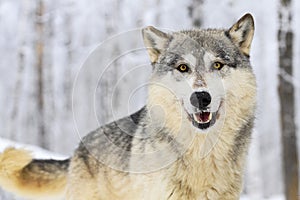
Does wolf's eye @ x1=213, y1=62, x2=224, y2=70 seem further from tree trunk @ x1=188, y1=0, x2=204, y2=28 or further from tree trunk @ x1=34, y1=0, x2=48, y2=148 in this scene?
tree trunk @ x1=34, y1=0, x2=48, y2=148

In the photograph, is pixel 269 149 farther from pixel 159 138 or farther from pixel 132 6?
pixel 159 138

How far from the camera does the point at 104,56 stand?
17344mm

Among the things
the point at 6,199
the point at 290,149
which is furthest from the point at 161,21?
the point at 6,199

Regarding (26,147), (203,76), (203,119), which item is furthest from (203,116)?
(26,147)

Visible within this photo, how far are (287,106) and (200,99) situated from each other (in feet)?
22.7

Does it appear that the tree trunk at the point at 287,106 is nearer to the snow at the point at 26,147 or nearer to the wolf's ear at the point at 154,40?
the snow at the point at 26,147

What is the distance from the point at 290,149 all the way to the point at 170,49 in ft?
22.2

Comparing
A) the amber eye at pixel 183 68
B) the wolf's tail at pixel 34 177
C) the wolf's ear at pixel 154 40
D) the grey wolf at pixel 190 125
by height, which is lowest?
the wolf's tail at pixel 34 177

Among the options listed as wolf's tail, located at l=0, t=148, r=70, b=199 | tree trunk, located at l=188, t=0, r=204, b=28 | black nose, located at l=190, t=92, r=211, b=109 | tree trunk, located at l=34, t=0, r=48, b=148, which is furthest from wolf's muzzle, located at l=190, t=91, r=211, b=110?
tree trunk, located at l=34, t=0, r=48, b=148

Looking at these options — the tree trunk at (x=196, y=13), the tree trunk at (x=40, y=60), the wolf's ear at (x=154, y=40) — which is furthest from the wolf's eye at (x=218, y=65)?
the tree trunk at (x=40, y=60)

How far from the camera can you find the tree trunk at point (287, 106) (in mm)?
10664

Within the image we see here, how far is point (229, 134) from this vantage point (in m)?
4.69

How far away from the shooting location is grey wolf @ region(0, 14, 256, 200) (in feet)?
A: 14.7

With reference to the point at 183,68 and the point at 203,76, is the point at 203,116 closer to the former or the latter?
the point at 203,76
